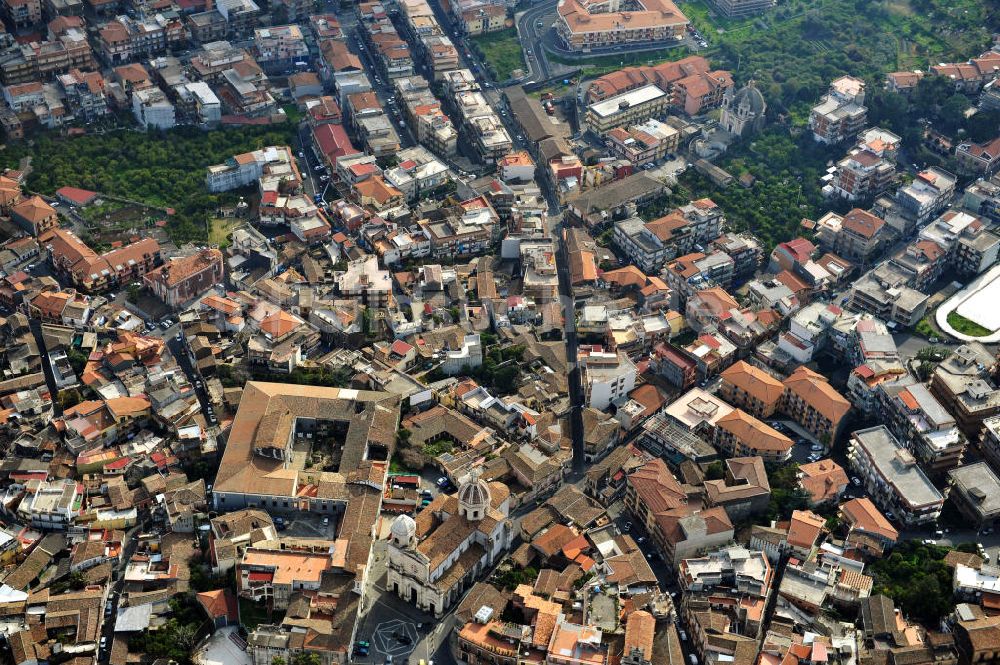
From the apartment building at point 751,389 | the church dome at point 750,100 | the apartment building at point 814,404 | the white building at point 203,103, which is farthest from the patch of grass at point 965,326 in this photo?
the white building at point 203,103

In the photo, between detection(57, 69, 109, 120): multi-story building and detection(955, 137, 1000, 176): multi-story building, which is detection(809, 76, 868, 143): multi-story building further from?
detection(57, 69, 109, 120): multi-story building

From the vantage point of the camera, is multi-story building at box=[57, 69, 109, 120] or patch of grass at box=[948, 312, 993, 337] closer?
patch of grass at box=[948, 312, 993, 337]

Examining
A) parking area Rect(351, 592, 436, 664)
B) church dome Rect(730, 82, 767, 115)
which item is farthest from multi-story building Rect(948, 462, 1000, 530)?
church dome Rect(730, 82, 767, 115)

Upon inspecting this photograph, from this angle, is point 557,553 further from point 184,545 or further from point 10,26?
point 10,26

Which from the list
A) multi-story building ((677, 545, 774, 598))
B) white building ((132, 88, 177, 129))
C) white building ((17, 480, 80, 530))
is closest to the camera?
multi-story building ((677, 545, 774, 598))

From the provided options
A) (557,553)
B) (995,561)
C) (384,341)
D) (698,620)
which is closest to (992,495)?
(995,561)

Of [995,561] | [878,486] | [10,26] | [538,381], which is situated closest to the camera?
[995,561]
